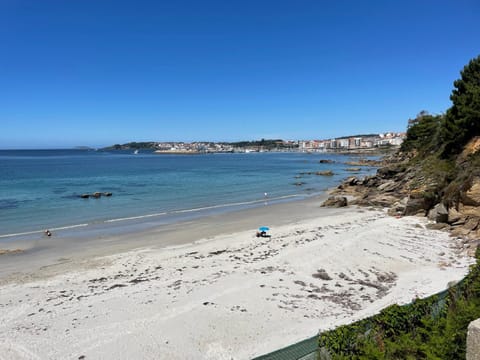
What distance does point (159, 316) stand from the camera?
28.9ft

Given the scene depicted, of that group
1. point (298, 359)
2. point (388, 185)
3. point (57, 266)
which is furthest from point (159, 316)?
point (388, 185)

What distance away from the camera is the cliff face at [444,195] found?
51.5 ft

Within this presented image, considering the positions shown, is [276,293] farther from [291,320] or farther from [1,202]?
[1,202]

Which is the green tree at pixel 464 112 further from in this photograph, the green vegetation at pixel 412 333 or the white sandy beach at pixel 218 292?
the green vegetation at pixel 412 333

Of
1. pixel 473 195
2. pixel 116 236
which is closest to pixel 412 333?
pixel 473 195

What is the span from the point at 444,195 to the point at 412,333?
1588 cm

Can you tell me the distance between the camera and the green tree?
23484 millimetres

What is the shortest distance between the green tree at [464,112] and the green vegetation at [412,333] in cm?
2247

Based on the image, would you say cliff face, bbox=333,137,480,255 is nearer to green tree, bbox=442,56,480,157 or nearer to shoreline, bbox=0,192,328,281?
green tree, bbox=442,56,480,157

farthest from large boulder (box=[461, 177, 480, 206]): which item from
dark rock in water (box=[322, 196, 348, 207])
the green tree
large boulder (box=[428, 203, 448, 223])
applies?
dark rock in water (box=[322, 196, 348, 207])

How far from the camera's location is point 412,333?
18.3 ft

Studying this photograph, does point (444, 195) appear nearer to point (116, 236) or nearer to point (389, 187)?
point (389, 187)

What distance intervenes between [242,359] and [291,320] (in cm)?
203

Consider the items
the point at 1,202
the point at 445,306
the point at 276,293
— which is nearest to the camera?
the point at 445,306
